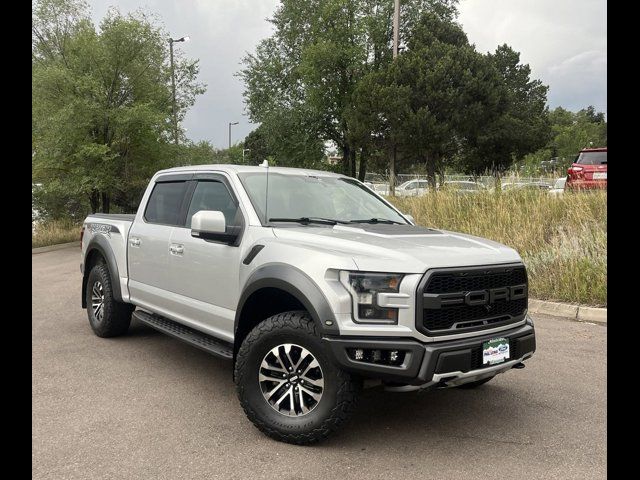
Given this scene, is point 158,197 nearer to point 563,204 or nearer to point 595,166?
point 563,204

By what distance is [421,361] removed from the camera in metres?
3.11

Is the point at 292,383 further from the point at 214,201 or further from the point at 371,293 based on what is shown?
the point at 214,201

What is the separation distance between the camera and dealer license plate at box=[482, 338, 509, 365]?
3342 mm

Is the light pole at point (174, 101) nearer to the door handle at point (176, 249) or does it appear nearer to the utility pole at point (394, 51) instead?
the utility pole at point (394, 51)

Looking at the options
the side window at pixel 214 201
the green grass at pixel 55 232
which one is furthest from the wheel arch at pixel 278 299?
the green grass at pixel 55 232

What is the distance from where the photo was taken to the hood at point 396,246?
10.6 feet

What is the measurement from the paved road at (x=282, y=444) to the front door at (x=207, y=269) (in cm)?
66

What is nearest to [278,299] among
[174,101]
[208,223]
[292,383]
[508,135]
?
[292,383]

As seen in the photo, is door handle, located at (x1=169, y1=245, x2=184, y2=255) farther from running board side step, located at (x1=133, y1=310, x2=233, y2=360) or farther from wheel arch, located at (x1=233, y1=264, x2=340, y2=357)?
wheel arch, located at (x1=233, y1=264, x2=340, y2=357)

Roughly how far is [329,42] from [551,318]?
25.7 metres

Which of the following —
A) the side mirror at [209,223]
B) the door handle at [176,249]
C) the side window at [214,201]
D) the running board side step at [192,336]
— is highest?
the side window at [214,201]

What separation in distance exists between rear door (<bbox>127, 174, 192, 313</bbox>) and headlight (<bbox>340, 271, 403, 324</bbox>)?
89.6 inches

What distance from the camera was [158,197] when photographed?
18.3ft
